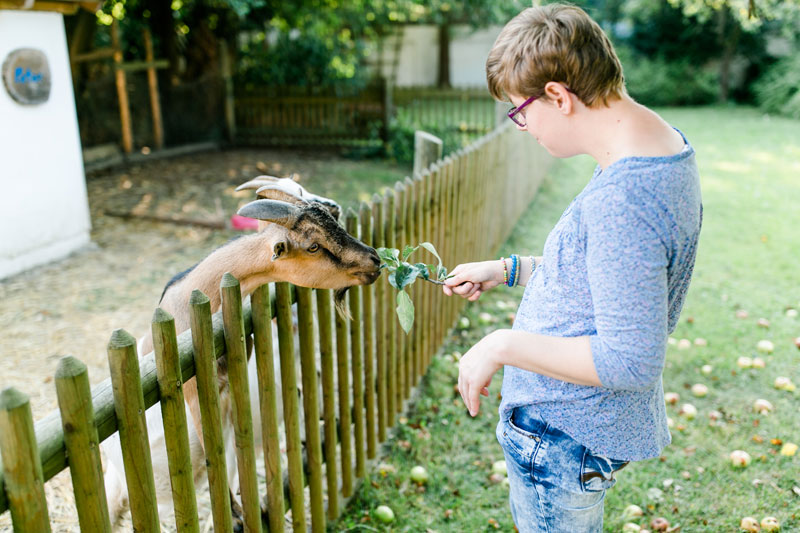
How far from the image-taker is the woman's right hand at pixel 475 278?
2193 mm

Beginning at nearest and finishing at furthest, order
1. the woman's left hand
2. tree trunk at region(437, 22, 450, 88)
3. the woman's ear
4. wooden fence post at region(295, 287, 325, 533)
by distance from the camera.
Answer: the woman's ear < the woman's left hand < wooden fence post at region(295, 287, 325, 533) < tree trunk at region(437, 22, 450, 88)

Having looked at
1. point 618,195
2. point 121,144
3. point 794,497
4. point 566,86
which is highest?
point 566,86

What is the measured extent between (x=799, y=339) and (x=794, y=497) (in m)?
2.22

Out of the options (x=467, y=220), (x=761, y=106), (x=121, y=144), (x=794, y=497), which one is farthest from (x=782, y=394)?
(x=761, y=106)

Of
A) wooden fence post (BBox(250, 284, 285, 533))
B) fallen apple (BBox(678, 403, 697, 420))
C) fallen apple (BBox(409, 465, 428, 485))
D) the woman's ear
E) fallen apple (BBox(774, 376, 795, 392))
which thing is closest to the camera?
the woman's ear

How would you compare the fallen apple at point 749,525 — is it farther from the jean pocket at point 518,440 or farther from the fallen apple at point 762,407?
the jean pocket at point 518,440

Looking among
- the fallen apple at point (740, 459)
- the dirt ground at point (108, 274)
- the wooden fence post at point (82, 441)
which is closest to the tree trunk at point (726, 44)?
the dirt ground at point (108, 274)

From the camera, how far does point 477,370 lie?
5.42 feet

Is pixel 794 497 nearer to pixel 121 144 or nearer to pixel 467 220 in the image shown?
pixel 467 220

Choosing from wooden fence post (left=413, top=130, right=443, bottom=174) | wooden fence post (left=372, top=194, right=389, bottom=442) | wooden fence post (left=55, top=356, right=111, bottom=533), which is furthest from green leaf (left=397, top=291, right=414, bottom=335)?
wooden fence post (left=413, top=130, right=443, bottom=174)

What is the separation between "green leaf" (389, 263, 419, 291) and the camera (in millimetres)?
2334

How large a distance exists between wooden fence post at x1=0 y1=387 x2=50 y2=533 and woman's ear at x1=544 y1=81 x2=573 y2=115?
136 centimetres

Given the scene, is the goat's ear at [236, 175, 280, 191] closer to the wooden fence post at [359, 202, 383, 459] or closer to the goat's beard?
the goat's beard

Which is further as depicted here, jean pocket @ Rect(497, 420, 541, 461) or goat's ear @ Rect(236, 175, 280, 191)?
goat's ear @ Rect(236, 175, 280, 191)
